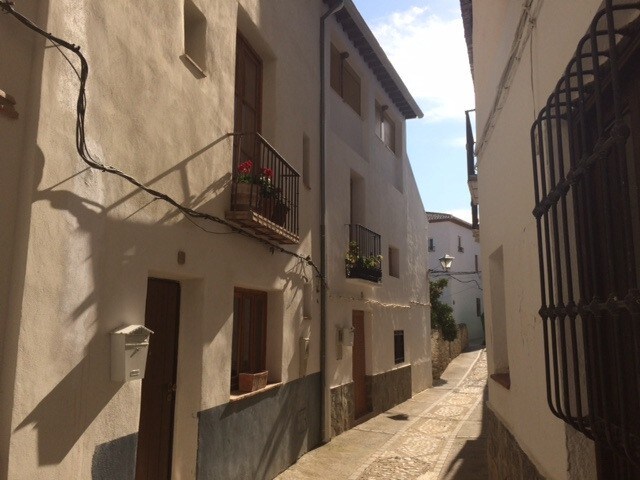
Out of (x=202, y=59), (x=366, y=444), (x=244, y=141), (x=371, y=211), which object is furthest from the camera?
(x=371, y=211)

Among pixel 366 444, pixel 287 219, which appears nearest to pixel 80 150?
pixel 287 219

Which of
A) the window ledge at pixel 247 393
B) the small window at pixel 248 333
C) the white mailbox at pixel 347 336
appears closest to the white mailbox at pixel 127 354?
the window ledge at pixel 247 393

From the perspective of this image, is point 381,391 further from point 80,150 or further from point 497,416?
point 80,150

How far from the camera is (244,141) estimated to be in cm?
685

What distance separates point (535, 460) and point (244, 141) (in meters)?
4.80

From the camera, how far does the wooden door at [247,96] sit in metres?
6.80

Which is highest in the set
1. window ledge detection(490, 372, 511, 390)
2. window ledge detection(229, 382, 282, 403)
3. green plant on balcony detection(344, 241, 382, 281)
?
green plant on balcony detection(344, 241, 382, 281)

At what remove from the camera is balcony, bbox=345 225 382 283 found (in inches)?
407

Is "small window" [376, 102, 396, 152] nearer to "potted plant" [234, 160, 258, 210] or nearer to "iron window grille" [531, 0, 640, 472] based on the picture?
"potted plant" [234, 160, 258, 210]

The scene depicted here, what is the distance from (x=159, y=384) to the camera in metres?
5.21

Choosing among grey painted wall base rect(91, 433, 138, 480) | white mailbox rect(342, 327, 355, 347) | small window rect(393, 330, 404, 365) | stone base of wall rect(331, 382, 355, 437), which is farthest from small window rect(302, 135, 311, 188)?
small window rect(393, 330, 404, 365)

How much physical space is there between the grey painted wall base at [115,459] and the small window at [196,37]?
3.60m

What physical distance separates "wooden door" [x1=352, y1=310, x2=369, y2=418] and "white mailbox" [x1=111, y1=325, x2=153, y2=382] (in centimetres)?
730

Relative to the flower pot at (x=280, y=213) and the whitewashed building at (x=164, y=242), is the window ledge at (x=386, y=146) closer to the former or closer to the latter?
the whitewashed building at (x=164, y=242)
